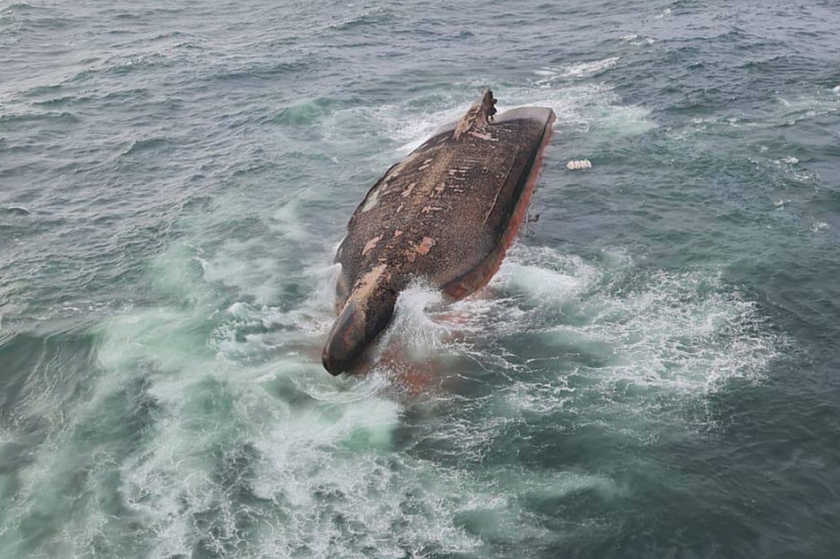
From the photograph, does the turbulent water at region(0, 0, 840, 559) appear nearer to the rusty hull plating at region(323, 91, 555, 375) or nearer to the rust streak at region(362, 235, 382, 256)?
the rusty hull plating at region(323, 91, 555, 375)

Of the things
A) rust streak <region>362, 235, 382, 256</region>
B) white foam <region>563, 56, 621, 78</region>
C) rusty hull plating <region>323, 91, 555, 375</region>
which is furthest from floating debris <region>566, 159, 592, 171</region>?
white foam <region>563, 56, 621, 78</region>

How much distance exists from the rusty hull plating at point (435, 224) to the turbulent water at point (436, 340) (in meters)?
0.93

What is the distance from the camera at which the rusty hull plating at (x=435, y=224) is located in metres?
24.2

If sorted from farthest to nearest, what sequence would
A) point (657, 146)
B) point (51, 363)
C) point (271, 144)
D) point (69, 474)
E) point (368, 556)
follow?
point (271, 144), point (657, 146), point (51, 363), point (69, 474), point (368, 556)

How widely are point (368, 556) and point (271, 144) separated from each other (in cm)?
3095

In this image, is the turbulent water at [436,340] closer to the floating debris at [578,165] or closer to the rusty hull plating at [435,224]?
the floating debris at [578,165]

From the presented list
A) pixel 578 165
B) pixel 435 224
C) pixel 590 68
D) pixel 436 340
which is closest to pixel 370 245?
pixel 435 224

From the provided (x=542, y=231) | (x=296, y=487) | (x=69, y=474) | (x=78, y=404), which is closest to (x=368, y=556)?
(x=296, y=487)

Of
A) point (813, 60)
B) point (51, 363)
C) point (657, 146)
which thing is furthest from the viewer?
point (813, 60)

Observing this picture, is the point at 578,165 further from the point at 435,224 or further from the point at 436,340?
the point at 436,340

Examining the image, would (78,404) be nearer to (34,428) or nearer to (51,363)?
(34,428)

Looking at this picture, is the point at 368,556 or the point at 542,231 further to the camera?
the point at 542,231

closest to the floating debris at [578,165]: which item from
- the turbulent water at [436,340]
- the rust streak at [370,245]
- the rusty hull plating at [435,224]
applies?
the turbulent water at [436,340]

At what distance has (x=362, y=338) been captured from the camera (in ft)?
75.5
